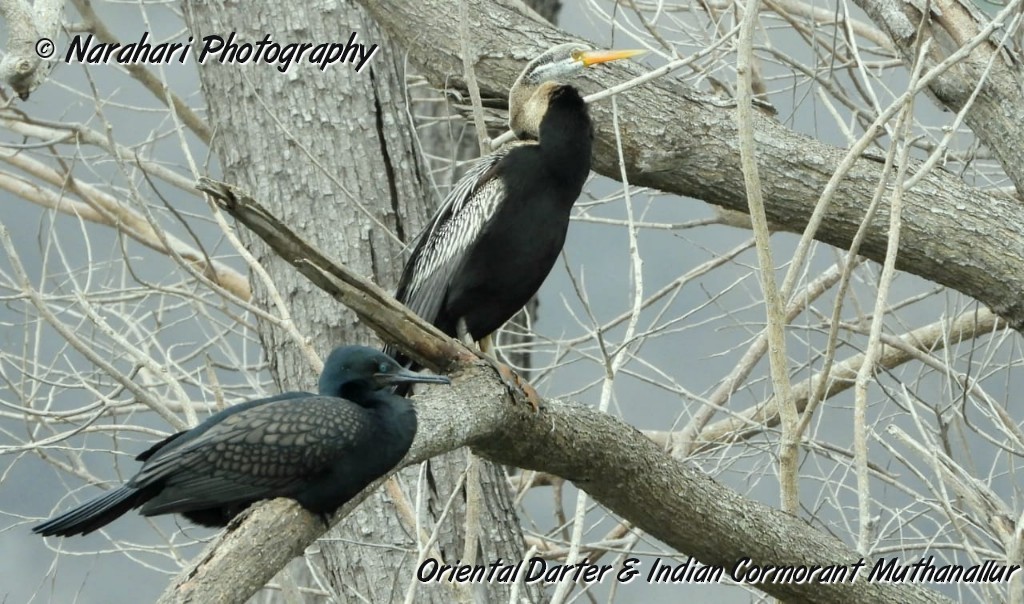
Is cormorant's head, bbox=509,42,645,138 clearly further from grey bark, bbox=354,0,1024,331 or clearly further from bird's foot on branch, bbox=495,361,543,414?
bird's foot on branch, bbox=495,361,543,414

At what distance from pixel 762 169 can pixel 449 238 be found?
3.61 ft

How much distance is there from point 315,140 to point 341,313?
56 centimetres

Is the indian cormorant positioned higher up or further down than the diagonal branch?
higher up

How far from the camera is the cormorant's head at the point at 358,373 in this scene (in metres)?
2.42

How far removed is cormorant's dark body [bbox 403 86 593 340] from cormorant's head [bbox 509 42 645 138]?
0.42 feet

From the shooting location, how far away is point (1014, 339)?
4.62 m

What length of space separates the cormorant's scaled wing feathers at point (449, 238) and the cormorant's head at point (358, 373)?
848 millimetres

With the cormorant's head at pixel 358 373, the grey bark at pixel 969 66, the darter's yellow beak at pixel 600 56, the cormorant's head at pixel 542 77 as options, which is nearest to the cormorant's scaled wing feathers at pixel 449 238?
the cormorant's head at pixel 542 77

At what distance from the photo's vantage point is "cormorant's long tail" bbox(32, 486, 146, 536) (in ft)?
6.94

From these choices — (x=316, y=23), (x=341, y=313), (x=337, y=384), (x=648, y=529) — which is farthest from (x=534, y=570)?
(x=316, y=23)

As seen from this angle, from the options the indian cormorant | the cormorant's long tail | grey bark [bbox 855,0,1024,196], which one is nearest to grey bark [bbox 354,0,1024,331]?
grey bark [bbox 855,0,1024,196]

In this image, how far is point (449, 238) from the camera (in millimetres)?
3355

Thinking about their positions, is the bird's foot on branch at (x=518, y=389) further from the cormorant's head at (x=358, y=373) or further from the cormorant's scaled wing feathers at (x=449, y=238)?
the cormorant's scaled wing feathers at (x=449, y=238)

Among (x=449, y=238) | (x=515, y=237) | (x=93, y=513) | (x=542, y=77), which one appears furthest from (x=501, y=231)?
(x=93, y=513)
